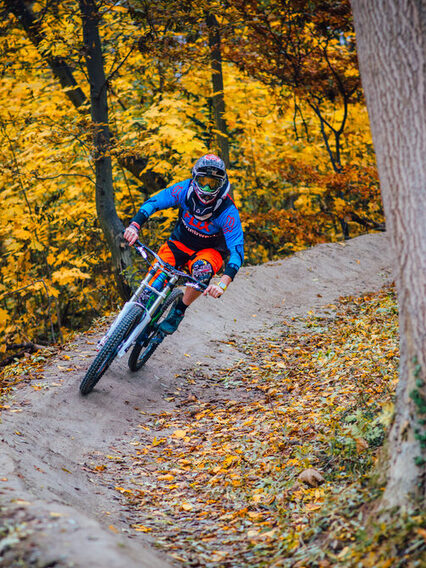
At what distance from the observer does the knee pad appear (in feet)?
21.7

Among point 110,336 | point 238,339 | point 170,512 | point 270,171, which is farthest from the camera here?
point 270,171

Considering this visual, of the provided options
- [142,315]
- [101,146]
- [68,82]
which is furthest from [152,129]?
[142,315]

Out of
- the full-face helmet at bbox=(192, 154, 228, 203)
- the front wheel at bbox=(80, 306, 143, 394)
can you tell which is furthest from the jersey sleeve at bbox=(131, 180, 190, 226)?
the front wheel at bbox=(80, 306, 143, 394)

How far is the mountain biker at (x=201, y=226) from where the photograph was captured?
637 centimetres

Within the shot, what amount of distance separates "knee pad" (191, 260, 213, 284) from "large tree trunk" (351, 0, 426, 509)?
3559 millimetres

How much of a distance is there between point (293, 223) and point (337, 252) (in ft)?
4.46

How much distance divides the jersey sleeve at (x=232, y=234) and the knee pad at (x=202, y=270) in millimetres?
266

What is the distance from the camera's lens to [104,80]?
10.7 m

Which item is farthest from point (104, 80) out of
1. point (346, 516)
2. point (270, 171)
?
point (346, 516)

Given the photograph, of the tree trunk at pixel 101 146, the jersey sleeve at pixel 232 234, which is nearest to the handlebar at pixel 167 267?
the jersey sleeve at pixel 232 234

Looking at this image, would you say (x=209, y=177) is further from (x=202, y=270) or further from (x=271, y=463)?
(x=271, y=463)

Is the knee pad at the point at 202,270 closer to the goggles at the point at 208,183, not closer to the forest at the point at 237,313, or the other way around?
the goggles at the point at 208,183

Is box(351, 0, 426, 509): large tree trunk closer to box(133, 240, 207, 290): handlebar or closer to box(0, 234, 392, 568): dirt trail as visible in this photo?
box(0, 234, 392, 568): dirt trail

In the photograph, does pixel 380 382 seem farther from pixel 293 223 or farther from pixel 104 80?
pixel 293 223
